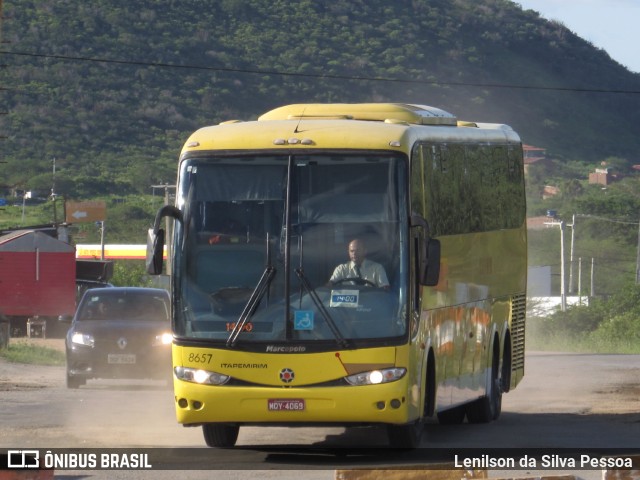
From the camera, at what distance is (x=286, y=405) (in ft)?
44.1

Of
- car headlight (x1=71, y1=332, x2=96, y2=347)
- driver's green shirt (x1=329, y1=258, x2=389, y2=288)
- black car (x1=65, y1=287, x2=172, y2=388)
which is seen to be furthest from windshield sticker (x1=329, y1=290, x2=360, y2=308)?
car headlight (x1=71, y1=332, x2=96, y2=347)

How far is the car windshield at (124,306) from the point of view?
23.7 m

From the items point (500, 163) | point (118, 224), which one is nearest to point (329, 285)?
point (500, 163)

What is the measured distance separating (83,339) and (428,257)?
10237mm

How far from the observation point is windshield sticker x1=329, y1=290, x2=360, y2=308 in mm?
13672

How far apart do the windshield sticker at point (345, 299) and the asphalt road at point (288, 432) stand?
1380mm

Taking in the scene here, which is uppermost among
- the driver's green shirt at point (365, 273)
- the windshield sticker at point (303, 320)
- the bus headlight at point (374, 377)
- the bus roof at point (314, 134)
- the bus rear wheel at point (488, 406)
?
the bus roof at point (314, 134)

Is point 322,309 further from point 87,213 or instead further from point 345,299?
point 87,213

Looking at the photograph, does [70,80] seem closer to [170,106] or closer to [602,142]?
[170,106]

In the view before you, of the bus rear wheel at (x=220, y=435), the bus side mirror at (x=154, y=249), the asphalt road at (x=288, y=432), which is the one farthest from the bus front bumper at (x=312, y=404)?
the bus side mirror at (x=154, y=249)

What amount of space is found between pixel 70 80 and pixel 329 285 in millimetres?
105081

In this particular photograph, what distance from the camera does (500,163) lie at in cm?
1938

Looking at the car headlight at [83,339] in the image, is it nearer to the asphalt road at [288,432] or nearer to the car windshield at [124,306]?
the car windshield at [124,306]

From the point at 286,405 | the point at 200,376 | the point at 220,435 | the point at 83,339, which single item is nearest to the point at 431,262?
the point at 286,405
